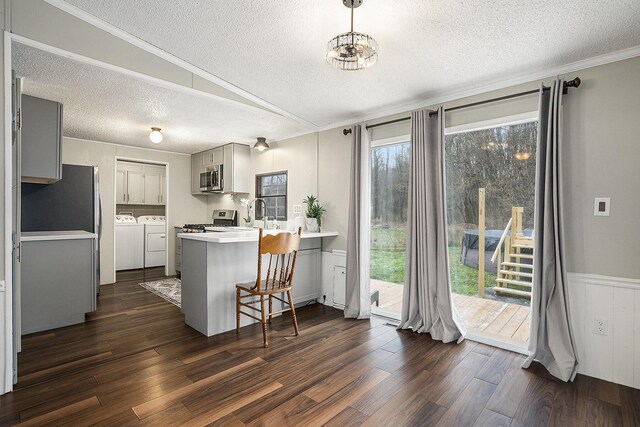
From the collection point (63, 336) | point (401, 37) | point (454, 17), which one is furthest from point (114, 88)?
point (454, 17)

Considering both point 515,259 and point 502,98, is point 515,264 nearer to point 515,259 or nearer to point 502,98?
point 515,259

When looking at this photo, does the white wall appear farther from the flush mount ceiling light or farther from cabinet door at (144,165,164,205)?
the flush mount ceiling light

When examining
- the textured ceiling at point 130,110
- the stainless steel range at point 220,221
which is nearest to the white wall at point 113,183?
the textured ceiling at point 130,110

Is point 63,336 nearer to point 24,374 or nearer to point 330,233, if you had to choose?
point 24,374

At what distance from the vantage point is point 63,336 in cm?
292

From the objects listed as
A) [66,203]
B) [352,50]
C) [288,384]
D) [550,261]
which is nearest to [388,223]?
[550,261]

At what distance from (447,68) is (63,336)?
13.8ft

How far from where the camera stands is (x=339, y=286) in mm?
3895

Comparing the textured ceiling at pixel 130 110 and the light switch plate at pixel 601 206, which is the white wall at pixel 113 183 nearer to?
the textured ceiling at pixel 130 110

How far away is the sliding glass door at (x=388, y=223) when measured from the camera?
348cm

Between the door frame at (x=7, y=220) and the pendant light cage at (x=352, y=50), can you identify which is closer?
the pendant light cage at (x=352, y=50)

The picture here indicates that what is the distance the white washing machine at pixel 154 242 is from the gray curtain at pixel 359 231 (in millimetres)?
4218

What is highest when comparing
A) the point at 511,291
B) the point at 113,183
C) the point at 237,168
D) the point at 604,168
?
the point at 237,168

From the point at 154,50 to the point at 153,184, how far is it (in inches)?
183
